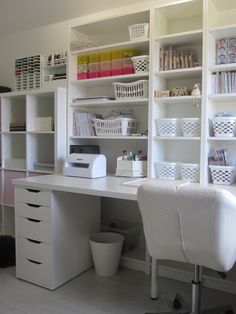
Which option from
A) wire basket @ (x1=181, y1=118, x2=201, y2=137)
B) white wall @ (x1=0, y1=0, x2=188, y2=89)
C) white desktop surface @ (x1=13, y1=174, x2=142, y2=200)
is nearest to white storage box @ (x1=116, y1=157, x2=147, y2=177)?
white desktop surface @ (x1=13, y1=174, x2=142, y2=200)

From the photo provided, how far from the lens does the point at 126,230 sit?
2.77 meters

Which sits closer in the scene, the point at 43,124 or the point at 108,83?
the point at 108,83

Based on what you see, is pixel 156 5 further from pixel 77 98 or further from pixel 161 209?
pixel 161 209

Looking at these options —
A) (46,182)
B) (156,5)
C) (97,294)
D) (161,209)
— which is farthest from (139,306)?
(156,5)

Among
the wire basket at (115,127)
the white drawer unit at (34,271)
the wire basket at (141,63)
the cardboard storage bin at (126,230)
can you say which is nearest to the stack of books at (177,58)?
the wire basket at (141,63)

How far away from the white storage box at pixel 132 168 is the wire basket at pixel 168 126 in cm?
31

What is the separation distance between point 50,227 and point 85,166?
0.57 metres

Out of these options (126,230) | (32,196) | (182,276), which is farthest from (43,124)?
(182,276)

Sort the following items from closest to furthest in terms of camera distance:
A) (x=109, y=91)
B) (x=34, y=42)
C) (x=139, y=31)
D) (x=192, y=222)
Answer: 1. (x=192, y=222)
2. (x=139, y=31)
3. (x=109, y=91)
4. (x=34, y=42)

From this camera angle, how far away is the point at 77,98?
286cm

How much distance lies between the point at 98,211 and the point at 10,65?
2027 mm

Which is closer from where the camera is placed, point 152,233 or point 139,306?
point 152,233

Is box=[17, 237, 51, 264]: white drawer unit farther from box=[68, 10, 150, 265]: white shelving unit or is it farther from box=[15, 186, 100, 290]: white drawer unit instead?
box=[68, 10, 150, 265]: white shelving unit

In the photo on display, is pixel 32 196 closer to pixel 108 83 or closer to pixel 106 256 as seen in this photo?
pixel 106 256
